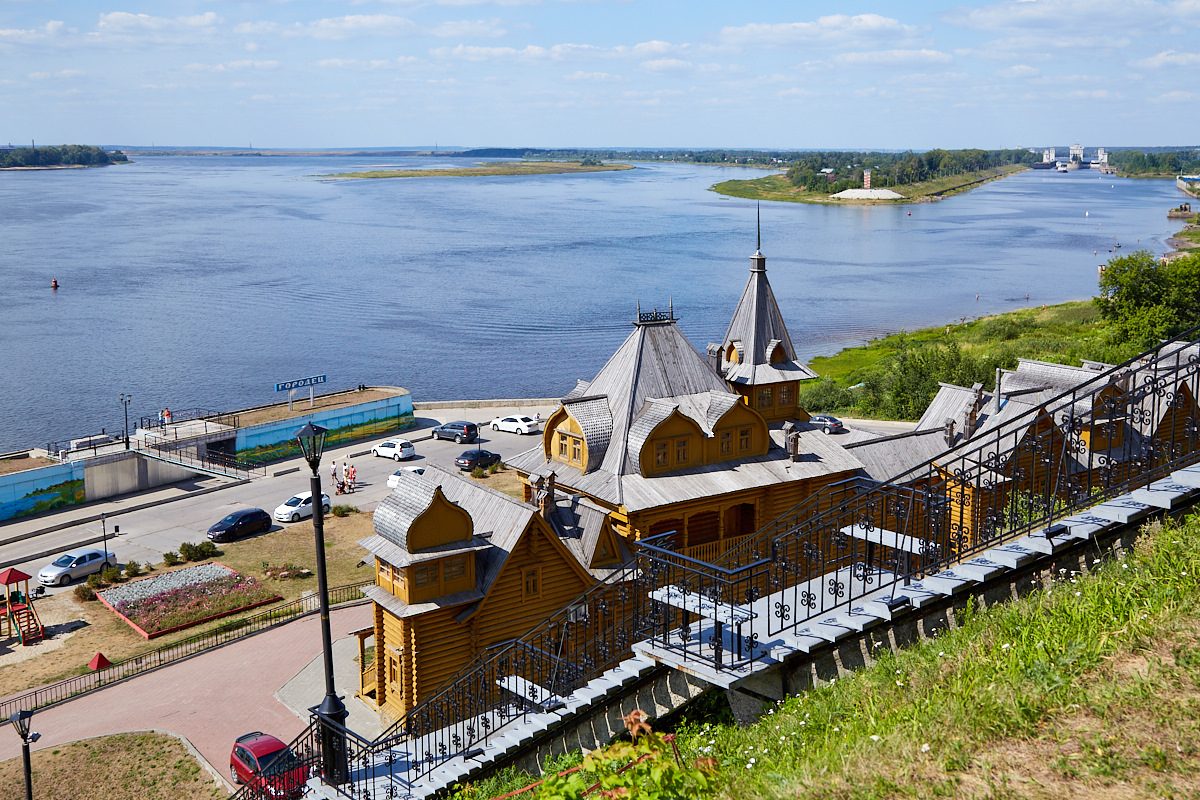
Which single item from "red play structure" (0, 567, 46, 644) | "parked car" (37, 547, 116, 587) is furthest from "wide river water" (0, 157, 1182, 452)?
"red play structure" (0, 567, 46, 644)

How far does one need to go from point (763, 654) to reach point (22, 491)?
38311 mm

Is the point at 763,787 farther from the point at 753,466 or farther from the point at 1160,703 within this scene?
the point at 753,466

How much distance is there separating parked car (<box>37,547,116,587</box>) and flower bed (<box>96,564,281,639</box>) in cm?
212

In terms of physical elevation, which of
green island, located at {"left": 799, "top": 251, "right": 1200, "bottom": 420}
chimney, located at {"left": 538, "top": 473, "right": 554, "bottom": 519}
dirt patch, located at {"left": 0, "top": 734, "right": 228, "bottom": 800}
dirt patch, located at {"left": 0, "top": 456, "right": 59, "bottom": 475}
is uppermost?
chimney, located at {"left": 538, "top": 473, "right": 554, "bottom": 519}

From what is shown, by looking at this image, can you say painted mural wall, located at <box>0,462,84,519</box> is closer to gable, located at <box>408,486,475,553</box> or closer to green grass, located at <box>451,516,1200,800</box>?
gable, located at <box>408,486,475,553</box>

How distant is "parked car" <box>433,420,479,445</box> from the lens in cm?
4916

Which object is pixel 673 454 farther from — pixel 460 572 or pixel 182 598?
pixel 182 598

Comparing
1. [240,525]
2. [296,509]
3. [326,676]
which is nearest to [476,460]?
[296,509]

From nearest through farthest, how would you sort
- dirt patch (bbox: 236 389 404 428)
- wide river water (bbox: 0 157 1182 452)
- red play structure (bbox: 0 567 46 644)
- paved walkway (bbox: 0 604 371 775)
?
paved walkway (bbox: 0 604 371 775) → red play structure (bbox: 0 567 46 644) → dirt patch (bbox: 236 389 404 428) → wide river water (bbox: 0 157 1182 452)

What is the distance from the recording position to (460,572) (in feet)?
64.8

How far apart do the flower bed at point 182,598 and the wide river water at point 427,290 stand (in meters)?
28.5

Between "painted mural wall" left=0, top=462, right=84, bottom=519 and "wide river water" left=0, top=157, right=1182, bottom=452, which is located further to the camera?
"wide river water" left=0, top=157, right=1182, bottom=452

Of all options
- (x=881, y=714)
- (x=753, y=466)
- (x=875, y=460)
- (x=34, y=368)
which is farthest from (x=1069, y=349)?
(x=34, y=368)

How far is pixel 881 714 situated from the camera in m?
8.70
